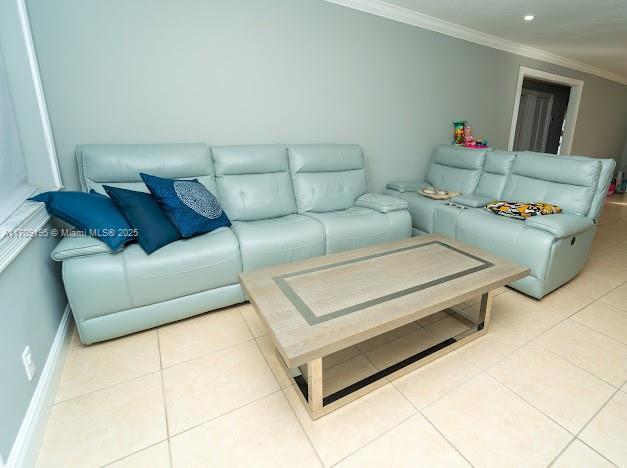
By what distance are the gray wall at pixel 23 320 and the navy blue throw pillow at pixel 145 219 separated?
44cm

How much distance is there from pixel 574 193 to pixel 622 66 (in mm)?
4883

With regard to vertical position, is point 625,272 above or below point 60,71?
below

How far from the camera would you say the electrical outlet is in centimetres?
124

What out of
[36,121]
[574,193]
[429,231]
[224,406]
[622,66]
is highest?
[622,66]

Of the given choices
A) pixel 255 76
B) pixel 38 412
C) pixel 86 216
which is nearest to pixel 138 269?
pixel 86 216

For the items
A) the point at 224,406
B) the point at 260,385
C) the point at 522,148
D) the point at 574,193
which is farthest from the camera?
the point at 522,148

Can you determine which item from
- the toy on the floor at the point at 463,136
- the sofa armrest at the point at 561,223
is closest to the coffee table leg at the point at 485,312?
the sofa armrest at the point at 561,223

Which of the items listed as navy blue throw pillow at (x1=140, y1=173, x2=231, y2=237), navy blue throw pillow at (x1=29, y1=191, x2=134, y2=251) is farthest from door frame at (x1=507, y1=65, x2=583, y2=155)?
navy blue throw pillow at (x1=29, y1=191, x2=134, y2=251)

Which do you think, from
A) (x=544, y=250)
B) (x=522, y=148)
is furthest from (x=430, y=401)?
(x=522, y=148)

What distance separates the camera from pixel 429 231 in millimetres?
2955

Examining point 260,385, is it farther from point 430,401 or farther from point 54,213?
point 54,213

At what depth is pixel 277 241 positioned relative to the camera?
210 centimetres

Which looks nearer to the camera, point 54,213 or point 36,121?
point 54,213

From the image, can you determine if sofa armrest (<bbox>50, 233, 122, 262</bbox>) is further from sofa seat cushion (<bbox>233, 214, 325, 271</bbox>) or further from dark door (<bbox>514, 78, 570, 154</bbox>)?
dark door (<bbox>514, 78, 570, 154</bbox>)
